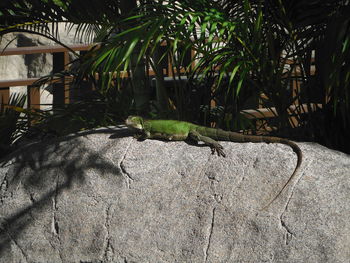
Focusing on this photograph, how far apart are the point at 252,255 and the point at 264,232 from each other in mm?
202

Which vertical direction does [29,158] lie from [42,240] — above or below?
above

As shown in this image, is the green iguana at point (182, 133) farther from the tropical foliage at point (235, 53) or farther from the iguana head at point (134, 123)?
the tropical foliage at point (235, 53)

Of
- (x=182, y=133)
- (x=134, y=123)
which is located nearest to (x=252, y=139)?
(x=182, y=133)

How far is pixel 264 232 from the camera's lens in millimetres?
4383

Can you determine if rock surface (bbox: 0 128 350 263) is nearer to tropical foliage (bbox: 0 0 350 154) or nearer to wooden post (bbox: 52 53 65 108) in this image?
tropical foliage (bbox: 0 0 350 154)

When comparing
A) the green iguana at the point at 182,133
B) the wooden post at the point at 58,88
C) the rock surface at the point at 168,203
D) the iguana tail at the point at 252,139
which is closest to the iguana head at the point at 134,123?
the green iguana at the point at 182,133

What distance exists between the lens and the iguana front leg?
4.90m

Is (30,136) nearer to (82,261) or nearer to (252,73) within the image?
(82,261)

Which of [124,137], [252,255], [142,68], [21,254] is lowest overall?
[21,254]

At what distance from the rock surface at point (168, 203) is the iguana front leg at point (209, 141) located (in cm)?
6

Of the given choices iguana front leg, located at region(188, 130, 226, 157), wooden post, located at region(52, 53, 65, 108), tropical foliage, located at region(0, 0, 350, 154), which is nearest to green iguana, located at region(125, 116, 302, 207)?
iguana front leg, located at region(188, 130, 226, 157)

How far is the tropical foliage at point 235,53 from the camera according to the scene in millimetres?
5035

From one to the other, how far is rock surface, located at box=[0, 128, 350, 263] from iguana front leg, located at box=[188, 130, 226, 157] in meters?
0.06

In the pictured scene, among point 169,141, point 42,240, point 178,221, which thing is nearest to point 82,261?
point 42,240
